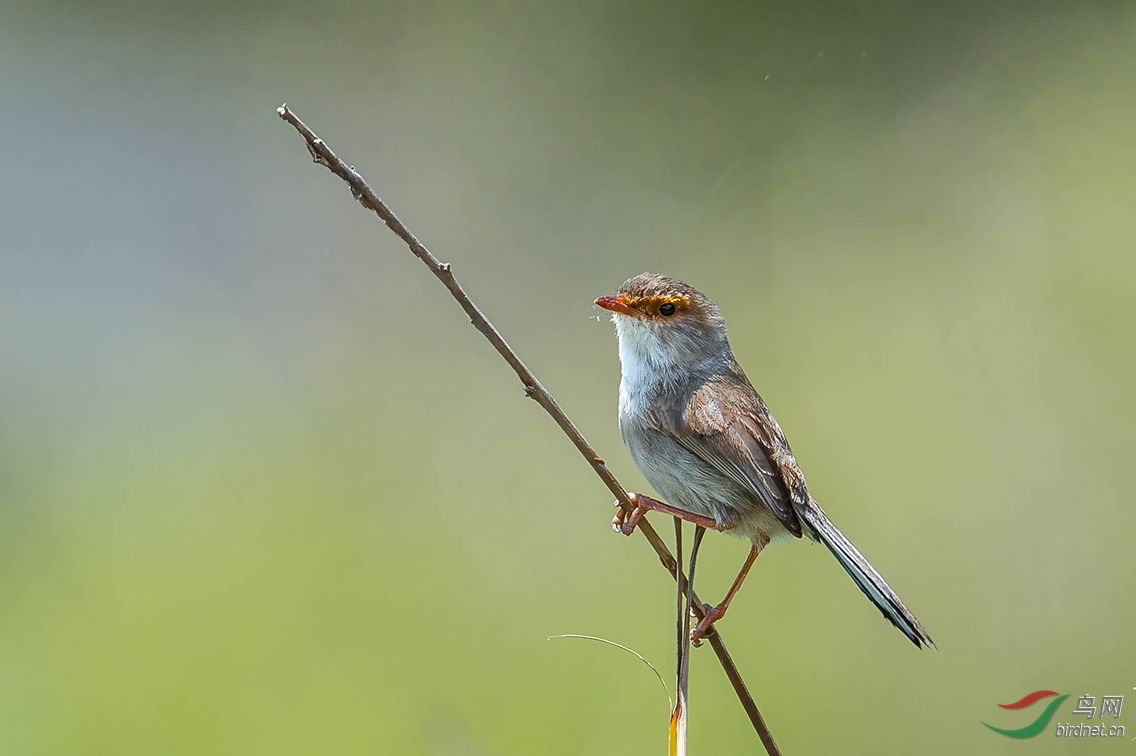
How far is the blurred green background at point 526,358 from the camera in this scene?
4078mm

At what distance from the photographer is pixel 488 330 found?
1.75 m

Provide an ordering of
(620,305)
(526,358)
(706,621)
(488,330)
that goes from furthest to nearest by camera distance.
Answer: (526,358)
(620,305)
(706,621)
(488,330)

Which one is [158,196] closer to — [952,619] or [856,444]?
[856,444]

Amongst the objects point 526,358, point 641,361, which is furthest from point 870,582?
point 526,358

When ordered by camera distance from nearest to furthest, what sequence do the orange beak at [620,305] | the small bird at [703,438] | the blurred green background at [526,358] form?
the small bird at [703,438] → the orange beak at [620,305] → the blurred green background at [526,358]

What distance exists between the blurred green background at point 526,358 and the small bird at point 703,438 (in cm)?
138

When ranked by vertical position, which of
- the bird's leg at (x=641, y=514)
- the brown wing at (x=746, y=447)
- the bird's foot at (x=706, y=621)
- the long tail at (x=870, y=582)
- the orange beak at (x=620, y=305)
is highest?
the orange beak at (x=620, y=305)

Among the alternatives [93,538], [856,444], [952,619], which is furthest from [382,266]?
[952,619]

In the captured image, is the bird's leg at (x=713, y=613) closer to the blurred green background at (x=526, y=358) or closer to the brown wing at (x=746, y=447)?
the brown wing at (x=746, y=447)

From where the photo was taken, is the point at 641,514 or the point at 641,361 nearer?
the point at 641,514

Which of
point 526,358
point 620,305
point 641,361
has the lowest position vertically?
point 641,361

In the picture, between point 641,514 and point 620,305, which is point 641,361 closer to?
point 620,305

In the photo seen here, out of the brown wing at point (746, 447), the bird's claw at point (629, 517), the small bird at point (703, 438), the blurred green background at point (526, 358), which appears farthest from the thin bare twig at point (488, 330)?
the blurred green background at point (526, 358)

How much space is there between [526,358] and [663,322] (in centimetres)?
264
